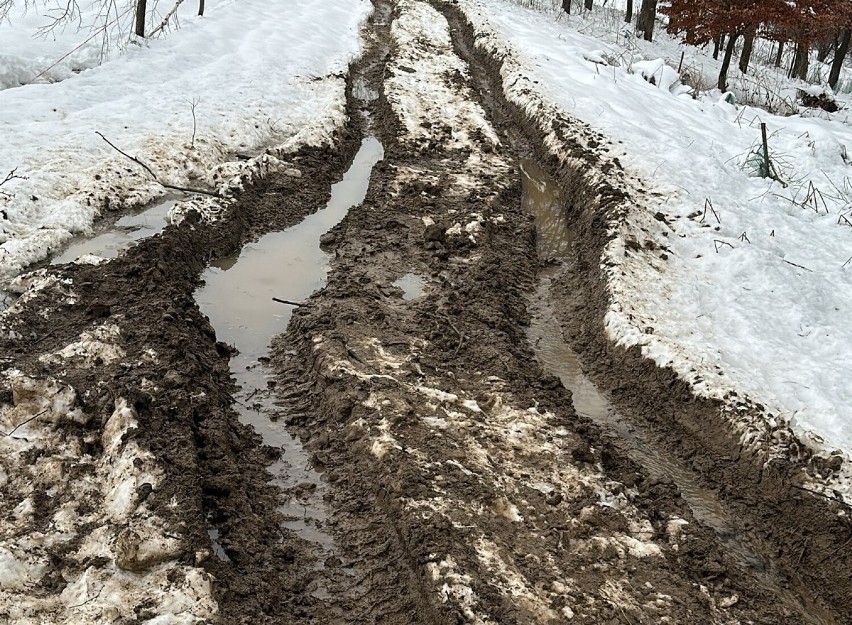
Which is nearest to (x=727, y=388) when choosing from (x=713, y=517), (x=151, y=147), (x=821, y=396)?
(x=821, y=396)

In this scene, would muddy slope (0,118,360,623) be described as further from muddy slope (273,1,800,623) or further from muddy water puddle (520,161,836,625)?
muddy water puddle (520,161,836,625)

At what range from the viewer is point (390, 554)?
4.37 meters

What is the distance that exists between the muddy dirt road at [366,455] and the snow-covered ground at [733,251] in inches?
18.1

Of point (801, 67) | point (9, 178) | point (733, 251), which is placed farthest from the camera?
point (801, 67)

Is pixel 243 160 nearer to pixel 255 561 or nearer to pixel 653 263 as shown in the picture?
pixel 653 263

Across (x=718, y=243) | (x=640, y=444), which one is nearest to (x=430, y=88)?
(x=718, y=243)

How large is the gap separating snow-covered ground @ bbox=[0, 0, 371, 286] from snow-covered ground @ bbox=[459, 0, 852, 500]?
491 centimetres

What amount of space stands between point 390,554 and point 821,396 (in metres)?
3.94

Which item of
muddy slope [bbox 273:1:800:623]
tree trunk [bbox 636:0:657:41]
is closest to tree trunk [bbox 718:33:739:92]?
tree trunk [bbox 636:0:657:41]

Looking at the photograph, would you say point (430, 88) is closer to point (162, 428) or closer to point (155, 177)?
point (155, 177)

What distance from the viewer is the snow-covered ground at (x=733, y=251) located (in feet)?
19.7

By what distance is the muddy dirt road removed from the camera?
3.99 m

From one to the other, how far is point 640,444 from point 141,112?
898cm

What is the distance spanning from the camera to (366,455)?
5.07 m
